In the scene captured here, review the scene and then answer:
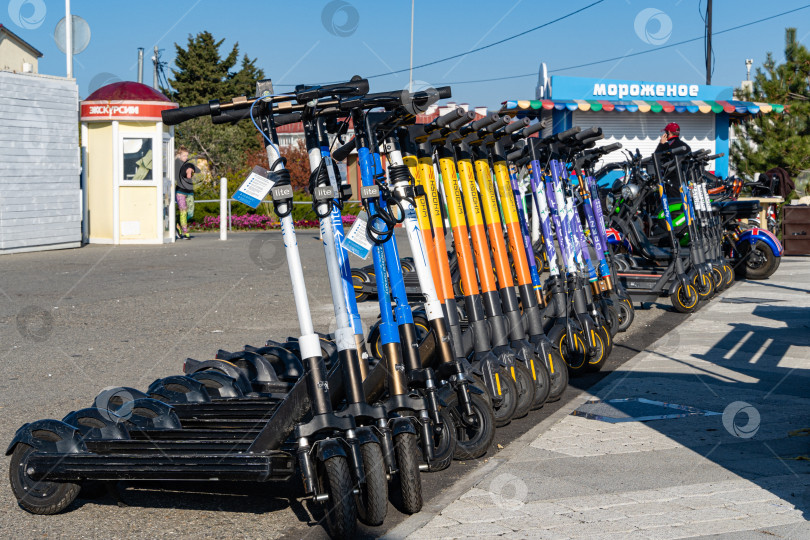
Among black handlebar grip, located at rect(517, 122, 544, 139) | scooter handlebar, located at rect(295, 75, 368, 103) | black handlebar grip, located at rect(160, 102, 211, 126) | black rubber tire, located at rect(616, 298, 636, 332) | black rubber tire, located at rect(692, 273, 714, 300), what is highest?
black handlebar grip, located at rect(517, 122, 544, 139)

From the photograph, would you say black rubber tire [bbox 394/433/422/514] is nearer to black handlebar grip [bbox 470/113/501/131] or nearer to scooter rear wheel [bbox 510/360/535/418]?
scooter rear wheel [bbox 510/360/535/418]

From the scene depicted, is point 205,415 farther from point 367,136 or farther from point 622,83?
point 622,83

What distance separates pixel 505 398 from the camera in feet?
19.5

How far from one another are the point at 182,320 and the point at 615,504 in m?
6.65

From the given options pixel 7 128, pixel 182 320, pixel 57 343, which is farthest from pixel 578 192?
pixel 7 128

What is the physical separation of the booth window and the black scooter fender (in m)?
16.3

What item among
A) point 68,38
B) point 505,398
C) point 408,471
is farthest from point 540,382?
point 68,38

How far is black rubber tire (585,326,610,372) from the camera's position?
7.66 metres

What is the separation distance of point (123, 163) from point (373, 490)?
1730 cm

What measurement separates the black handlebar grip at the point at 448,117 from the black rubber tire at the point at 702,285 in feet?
22.7

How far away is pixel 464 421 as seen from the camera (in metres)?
5.18

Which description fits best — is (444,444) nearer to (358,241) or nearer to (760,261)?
(358,241)

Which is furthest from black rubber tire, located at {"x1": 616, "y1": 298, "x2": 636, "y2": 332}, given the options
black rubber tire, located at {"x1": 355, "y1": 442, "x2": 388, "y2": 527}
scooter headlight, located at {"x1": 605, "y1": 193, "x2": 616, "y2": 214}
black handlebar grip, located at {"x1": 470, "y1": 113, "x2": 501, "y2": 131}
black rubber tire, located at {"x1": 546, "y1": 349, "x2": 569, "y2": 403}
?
black rubber tire, located at {"x1": 355, "y1": 442, "x2": 388, "y2": 527}

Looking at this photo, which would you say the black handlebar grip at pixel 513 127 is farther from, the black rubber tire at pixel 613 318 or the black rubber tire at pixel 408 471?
the black rubber tire at pixel 408 471
